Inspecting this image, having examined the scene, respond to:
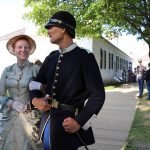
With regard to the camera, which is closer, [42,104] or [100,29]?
[42,104]

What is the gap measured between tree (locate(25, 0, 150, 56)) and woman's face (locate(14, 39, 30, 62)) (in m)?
11.6

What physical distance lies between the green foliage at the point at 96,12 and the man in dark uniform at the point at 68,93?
12319 millimetres

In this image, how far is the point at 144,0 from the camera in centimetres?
1825

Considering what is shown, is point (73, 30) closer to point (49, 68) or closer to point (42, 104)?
point (49, 68)

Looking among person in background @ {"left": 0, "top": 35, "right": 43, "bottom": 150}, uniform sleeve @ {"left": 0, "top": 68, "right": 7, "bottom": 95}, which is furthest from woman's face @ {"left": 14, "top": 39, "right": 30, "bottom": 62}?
uniform sleeve @ {"left": 0, "top": 68, "right": 7, "bottom": 95}

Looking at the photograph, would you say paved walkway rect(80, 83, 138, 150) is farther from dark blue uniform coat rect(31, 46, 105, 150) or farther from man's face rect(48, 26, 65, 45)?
man's face rect(48, 26, 65, 45)

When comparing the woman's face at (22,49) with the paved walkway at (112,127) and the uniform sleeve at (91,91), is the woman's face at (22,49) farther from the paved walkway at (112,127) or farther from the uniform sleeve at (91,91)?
the paved walkway at (112,127)

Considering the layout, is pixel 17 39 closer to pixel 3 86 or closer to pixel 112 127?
pixel 3 86

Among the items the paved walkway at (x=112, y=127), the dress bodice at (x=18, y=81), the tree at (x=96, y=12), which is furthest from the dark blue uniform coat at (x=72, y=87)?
the tree at (x=96, y=12)

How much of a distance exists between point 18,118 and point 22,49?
683mm

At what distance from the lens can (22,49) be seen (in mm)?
3758

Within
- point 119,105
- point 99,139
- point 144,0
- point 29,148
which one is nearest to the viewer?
point 29,148

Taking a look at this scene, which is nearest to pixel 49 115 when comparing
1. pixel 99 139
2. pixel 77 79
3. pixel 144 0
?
pixel 77 79

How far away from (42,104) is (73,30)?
65 centimetres
